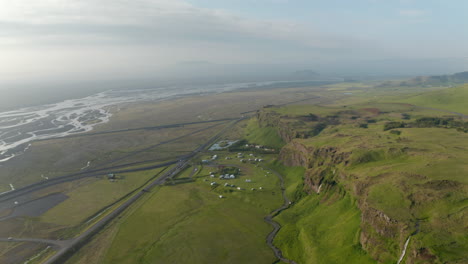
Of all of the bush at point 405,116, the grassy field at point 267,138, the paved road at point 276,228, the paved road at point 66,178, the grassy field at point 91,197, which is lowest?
the paved road at point 276,228

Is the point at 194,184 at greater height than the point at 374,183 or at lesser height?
lesser

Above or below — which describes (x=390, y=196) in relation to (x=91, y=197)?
above

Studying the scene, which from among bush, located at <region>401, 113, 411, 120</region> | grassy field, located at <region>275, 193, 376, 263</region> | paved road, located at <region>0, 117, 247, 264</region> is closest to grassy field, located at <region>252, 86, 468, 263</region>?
grassy field, located at <region>275, 193, 376, 263</region>

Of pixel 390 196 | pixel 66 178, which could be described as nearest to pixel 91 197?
pixel 66 178

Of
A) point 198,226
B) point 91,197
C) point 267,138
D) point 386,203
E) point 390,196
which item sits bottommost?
point 198,226

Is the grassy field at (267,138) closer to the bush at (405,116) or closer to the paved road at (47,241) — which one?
the bush at (405,116)

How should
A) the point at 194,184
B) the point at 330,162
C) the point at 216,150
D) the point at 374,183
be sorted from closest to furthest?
the point at 374,183 < the point at 330,162 < the point at 194,184 < the point at 216,150

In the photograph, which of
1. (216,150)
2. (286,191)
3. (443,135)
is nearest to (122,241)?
(286,191)

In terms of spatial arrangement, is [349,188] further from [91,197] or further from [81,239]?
[91,197]

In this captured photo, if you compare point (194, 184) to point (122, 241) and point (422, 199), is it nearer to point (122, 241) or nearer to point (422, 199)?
point (122, 241)

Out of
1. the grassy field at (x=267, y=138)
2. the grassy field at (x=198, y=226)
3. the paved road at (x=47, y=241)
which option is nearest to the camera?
the grassy field at (x=198, y=226)

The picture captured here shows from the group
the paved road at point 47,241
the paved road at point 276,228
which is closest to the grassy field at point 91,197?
the paved road at point 47,241
